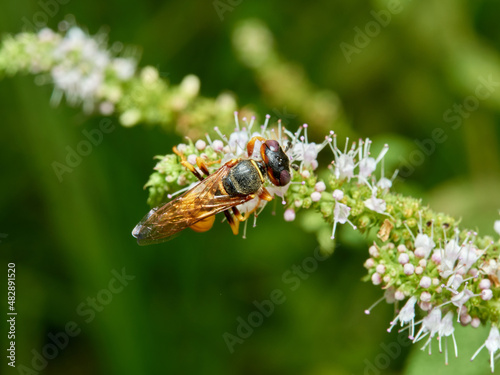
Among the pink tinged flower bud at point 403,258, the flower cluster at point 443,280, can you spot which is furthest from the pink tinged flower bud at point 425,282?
the pink tinged flower bud at point 403,258

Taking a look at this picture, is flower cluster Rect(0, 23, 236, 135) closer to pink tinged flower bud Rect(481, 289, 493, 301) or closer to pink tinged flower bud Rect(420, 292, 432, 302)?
pink tinged flower bud Rect(420, 292, 432, 302)

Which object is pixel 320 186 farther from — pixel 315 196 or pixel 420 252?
pixel 420 252

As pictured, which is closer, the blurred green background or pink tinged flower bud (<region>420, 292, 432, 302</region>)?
pink tinged flower bud (<region>420, 292, 432, 302</region>)

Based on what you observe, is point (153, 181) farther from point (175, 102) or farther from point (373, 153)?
point (373, 153)

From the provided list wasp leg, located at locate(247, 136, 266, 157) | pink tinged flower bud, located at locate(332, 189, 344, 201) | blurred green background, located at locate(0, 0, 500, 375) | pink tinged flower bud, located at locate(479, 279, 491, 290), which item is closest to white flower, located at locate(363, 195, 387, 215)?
pink tinged flower bud, located at locate(332, 189, 344, 201)

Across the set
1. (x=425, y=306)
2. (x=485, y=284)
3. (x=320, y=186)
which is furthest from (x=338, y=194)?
(x=485, y=284)

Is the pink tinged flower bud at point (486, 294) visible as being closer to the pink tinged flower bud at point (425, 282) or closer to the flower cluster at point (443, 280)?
the flower cluster at point (443, 280)

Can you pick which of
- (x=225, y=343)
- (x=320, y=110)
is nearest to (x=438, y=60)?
(x=320, y=110)
